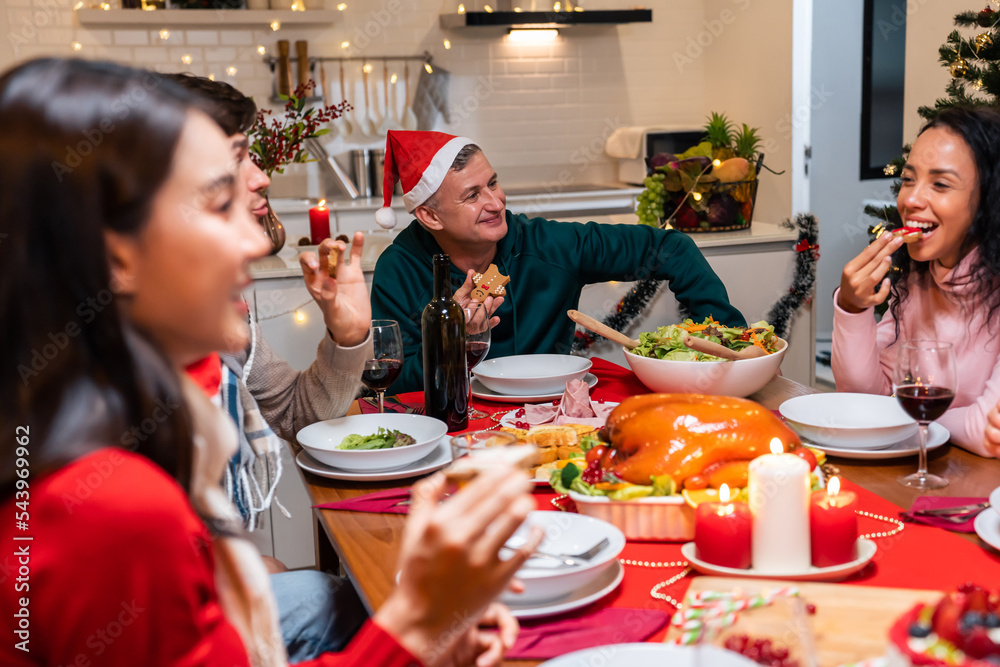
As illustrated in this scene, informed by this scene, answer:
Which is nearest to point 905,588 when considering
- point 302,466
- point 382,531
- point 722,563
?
point 722,563

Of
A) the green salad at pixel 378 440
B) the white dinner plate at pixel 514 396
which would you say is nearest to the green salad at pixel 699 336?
the white dinner plate at pixel 514 396

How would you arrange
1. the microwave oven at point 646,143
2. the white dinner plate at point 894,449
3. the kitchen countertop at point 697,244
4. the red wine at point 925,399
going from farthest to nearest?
the microwave oven at point 646,143 → the kitchen countertop at point 697,244 → the white dinner plate at point 894,449 → the red wine at point 925,399

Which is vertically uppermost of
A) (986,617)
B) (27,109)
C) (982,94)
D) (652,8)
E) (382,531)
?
(652,8)

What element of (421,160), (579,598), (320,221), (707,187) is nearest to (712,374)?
(579,598)

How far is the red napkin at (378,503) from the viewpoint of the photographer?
1369 mm

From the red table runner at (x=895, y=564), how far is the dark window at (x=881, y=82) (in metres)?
4.54

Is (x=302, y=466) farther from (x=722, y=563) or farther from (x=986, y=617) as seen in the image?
(x=986, y=617)

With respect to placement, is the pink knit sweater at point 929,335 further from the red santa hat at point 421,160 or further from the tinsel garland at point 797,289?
the tinsel garland at point 797,289

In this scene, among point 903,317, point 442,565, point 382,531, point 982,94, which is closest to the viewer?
point 442,565

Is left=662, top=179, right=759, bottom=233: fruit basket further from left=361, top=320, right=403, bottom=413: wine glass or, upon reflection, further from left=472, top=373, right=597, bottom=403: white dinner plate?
left=361, top=320, right=403, bottom=413: wine glass

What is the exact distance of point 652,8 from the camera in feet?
19.2

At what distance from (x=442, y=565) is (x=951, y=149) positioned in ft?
4.76

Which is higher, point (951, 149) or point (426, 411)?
point (951, 149)

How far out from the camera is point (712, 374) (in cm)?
175
